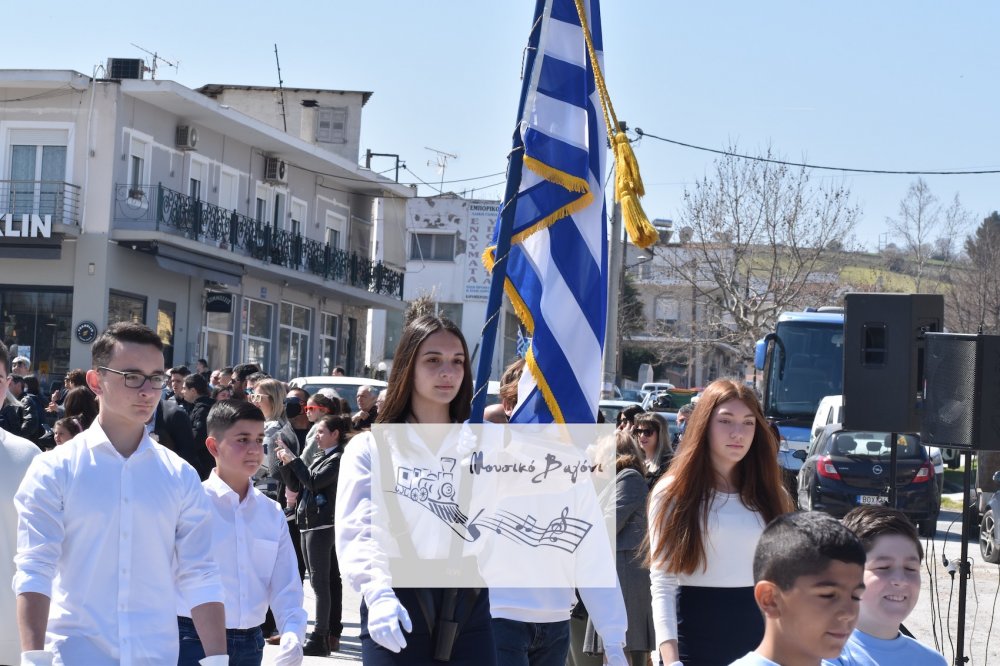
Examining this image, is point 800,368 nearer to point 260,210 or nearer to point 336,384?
point 336,384

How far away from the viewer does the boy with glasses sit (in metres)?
4.06

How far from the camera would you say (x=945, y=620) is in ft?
43.1

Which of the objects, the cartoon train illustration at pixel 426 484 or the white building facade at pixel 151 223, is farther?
the white building facade at pixel 151 223

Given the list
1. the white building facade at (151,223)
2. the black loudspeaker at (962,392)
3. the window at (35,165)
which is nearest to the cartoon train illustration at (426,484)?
the black loudspeaker at (962,392)

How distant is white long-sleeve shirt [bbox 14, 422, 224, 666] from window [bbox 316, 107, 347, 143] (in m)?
39.5

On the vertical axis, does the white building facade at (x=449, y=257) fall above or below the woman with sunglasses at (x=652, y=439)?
above

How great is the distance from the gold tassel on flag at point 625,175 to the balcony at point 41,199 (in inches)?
943

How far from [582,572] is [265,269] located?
96.3 feet

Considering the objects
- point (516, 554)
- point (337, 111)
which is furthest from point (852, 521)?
point (337, 111)

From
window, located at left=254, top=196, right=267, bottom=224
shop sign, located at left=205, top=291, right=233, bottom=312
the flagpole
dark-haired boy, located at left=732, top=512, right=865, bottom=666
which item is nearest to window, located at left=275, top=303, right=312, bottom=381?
window, located at left=254, top=196, right=267, bottom=224

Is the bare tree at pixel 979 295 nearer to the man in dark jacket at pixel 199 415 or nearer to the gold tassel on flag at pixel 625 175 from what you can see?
the man in dark jacket at pixel 199 415

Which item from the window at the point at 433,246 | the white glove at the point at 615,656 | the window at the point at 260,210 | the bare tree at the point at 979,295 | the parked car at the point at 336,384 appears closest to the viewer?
the white glove at the point at 615,656

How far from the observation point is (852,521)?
4.43m

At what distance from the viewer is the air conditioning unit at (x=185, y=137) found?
100 feet
